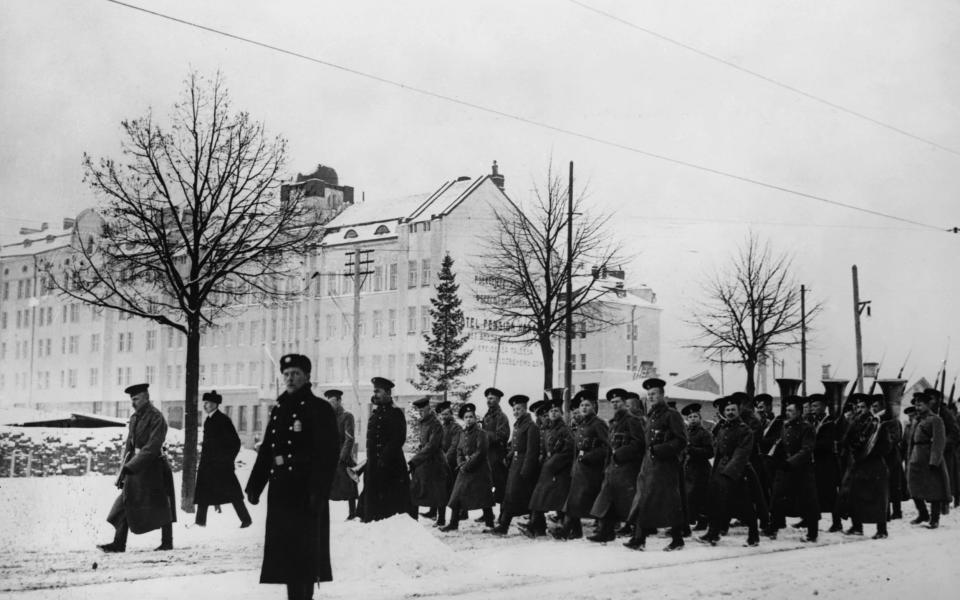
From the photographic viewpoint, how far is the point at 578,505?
12094mm

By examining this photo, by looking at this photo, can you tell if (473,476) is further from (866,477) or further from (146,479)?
(866,477)

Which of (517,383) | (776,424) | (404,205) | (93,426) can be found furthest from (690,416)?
(517,383)

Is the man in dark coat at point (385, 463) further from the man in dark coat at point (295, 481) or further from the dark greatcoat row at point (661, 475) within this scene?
the man in dark coat at point (295, 481)

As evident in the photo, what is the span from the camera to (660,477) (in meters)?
11.3

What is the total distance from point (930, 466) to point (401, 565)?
283 inches

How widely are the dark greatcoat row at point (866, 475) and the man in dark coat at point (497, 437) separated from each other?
3.95 metres

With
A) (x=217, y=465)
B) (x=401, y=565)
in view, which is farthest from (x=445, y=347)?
(x=401, y=565)

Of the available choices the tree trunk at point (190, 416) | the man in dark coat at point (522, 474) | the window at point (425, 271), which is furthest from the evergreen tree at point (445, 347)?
the tree trunk at point (190, 416)

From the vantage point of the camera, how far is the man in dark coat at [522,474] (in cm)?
1288

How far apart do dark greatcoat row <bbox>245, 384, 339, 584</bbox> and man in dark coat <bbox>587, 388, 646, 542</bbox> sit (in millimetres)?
Answer: 4329

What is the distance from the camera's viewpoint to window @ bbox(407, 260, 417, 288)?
1717 centimetres

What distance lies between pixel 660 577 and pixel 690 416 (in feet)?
10.9

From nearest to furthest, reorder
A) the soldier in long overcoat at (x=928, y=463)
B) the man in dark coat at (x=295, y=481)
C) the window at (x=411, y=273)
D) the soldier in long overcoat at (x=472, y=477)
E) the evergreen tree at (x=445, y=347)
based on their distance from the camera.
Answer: the man in dark coat at (x=295, y=481)
the soldier in long overcoat at (x=472, y=477)
the soldier in long overcoat at (x=928, y=463)
the window at (x=411, y=273)
the evergreen tree at (x=445, y=347)

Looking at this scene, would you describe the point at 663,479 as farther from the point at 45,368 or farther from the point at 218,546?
the point at 45,368
